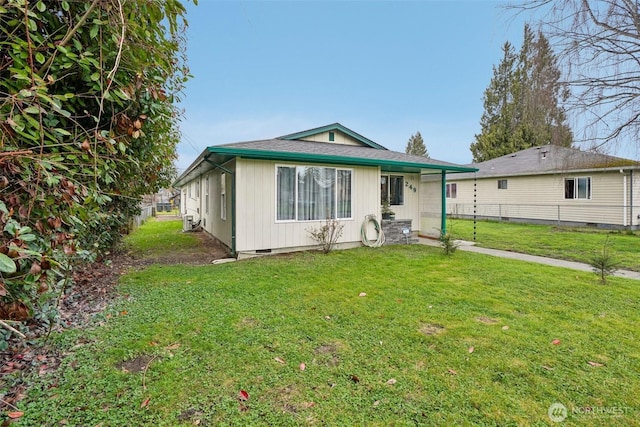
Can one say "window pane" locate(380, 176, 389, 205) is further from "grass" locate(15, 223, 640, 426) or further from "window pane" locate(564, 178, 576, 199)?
"window pane" locate(564, 178, 576, 199)

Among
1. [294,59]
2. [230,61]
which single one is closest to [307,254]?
[230,61]

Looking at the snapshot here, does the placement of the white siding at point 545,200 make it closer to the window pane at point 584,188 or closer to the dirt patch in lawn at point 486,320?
the window pane at point 584,188

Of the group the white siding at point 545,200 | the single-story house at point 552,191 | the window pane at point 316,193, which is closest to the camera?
the window pane at point 316,193

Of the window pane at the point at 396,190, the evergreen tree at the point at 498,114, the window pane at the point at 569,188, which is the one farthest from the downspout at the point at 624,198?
the evergreen tree at the point at 498,114

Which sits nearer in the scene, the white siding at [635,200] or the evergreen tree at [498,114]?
the white siding at [635,200]

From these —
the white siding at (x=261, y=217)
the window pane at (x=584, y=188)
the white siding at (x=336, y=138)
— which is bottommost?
the white siding at (x=261, y=217)

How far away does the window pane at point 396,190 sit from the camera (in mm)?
10853

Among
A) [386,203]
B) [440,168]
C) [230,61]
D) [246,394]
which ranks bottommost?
[246,394]

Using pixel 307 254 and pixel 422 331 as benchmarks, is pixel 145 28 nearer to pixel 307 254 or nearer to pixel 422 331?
pixel 422 331

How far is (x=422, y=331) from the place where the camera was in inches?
134

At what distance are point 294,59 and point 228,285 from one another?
1176cm

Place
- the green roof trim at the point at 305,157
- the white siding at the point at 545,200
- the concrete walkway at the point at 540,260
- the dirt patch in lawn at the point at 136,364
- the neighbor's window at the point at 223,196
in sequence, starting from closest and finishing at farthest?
1. the dirt patch in lawn at the point at 136,364
2. the concrete walkway at the point at 540,260
3. the green roof trim at the point at 305,157
4. the neighbor's window at the point at 223,196
5. the white siding at the point at 545,200

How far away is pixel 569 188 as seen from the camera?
14641mm

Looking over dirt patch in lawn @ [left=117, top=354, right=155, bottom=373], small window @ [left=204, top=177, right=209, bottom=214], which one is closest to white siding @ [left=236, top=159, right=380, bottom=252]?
dirt patch in lawn @ [left=117, top=354, right=155, bottom=373]
